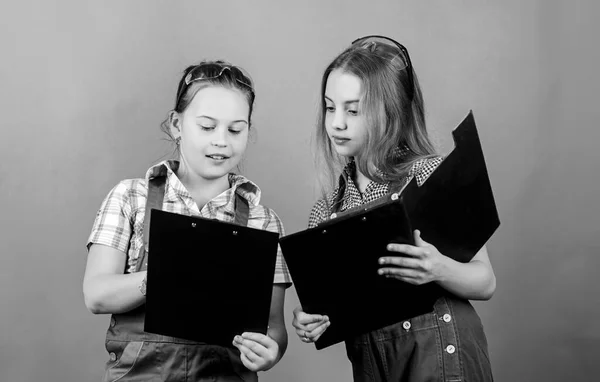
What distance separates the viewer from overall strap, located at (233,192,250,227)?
186cm

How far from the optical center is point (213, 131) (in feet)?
5.89

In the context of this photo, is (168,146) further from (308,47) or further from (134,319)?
(134,319)

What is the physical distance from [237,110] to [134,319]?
21.9 inches

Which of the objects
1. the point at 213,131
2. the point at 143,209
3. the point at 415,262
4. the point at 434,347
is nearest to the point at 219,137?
the point at 213,131

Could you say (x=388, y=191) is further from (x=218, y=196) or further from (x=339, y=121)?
(x=218, y=196)

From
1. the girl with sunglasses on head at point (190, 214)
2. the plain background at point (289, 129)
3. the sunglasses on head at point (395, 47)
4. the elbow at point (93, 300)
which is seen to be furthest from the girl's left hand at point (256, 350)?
the plain background at point (289, 129)

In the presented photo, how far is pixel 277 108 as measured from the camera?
8.32 feet

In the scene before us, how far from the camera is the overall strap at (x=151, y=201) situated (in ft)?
5.72

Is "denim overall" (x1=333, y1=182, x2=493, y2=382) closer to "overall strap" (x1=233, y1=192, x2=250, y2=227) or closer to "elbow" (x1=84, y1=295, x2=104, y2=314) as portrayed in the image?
"overall strap" (x1=233, y1=192, x2=250, y2=227)

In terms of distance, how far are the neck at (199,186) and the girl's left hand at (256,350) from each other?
1.33ft

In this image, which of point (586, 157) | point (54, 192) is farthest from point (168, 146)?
point (586, 157)

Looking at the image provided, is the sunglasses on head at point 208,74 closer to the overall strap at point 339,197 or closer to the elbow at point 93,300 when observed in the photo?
the overall strap at point 339,197

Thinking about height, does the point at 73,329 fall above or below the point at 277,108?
below

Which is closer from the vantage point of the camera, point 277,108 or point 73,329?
point 73,329
